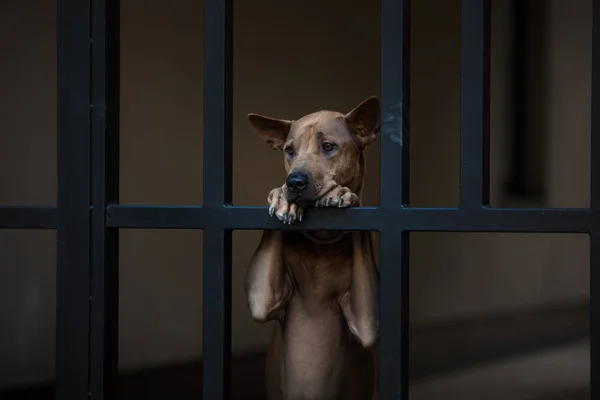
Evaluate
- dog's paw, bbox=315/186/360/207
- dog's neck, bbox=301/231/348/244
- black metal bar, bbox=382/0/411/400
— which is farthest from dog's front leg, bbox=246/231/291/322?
black metal bar, bbox=382/0/411/400

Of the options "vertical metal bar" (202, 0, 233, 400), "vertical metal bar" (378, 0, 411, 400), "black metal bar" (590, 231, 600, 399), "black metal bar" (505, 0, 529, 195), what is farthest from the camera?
"black metal bar" (505, 0, 529, 195)

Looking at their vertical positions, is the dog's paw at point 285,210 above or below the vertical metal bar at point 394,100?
below

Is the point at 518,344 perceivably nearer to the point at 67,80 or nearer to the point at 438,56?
the point at 438,56

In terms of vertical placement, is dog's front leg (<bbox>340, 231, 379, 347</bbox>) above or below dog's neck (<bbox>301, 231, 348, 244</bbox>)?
below

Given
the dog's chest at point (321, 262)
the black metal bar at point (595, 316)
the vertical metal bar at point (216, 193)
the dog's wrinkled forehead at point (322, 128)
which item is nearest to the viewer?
the black metal bar at point (595, 316)

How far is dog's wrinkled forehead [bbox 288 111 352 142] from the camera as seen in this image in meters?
2.41

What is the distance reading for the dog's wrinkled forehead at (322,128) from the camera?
241 centimetres

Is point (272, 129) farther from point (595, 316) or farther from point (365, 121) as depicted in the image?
point (595, 316)

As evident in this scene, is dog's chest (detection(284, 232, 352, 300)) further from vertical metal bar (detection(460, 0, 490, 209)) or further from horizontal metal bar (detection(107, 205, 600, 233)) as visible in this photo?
vertical metal bar (detection(460, 0, 490, 209))

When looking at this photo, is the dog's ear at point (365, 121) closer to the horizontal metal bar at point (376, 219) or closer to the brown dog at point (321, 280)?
the brown dog at point (321, 280)

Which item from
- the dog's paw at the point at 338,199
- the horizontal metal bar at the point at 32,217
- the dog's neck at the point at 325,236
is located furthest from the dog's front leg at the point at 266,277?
the horizontal metal bar at the point at 32,217

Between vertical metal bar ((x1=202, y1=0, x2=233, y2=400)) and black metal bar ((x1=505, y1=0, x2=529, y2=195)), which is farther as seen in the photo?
black metal bar ((x1=505, y1=0, x2=529, y2=195))

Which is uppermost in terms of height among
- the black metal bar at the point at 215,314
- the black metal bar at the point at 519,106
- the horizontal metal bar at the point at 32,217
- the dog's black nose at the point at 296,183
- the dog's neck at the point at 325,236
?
the black metal bar at the point at 519,106

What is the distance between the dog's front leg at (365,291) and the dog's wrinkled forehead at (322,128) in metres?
0.33
